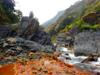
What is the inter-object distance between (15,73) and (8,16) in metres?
43.1

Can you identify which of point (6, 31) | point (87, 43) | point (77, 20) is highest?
point (77, 20)

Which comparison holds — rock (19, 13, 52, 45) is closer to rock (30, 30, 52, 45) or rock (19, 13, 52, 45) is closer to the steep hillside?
rock (30, 30, 52, 45)

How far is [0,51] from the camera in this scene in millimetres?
46062

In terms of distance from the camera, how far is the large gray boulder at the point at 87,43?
6145cm

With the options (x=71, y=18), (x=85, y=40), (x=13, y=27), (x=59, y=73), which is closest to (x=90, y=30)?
(x=85, y=40)

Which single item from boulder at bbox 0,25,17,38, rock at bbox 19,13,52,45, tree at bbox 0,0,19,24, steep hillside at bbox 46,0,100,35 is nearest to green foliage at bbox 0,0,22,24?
tree at bbox 0,0,19,24

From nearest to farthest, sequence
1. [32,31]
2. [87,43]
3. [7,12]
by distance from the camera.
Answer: [87,43]
[32,31]
[7,12]

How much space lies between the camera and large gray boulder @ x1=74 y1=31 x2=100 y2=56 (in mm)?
61447

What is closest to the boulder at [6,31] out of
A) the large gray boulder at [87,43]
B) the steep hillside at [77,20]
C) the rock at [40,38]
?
the rock at [40,38]

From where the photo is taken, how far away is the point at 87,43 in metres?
62.8

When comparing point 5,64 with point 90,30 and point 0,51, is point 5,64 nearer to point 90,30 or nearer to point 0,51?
point 0,51

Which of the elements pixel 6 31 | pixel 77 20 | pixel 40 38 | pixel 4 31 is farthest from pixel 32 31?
pixel 77 20

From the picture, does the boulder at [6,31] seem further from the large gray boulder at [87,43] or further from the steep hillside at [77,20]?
the steep hillside at [77,20]

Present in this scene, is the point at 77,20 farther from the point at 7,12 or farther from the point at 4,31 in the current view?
the point at 4,31
